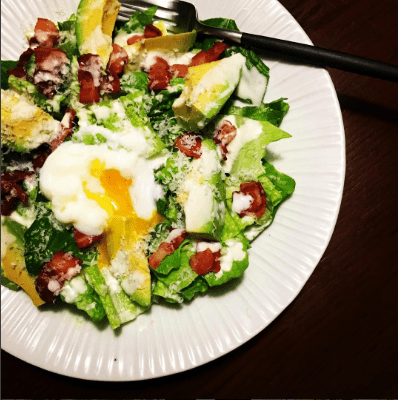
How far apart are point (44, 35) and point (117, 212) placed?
1116mm

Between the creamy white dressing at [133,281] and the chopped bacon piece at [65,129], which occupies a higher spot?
the chopped bacon piece at [65,129]

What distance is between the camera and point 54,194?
5.86 ft

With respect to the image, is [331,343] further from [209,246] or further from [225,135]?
[225,135]

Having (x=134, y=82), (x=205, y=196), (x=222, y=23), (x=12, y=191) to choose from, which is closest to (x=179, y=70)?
(x=134, y=82)

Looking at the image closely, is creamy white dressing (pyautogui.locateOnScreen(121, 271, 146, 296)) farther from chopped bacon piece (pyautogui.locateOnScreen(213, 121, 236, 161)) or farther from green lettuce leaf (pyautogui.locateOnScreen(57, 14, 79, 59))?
green lettuce leaf (pyautogui.locateOnScreen(57, 14, 79, 59))

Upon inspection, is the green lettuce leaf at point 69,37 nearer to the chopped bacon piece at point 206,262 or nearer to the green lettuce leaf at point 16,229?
the green lettuce leaf at point 16,229

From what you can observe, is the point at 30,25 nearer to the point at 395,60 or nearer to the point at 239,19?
the point at 239,19

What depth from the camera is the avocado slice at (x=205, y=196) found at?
171 centimetres

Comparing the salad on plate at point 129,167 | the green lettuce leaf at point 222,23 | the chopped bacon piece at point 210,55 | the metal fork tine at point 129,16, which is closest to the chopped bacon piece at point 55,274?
the salad on plate at point 129,167

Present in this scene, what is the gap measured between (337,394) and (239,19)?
2394 millimetres

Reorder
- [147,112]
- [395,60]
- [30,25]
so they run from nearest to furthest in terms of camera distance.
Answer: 1. [147,112]
2. [30,25]
3. [395,60]

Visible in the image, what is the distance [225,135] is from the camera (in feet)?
6.18

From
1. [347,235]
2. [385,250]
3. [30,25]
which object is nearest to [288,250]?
[347,235]

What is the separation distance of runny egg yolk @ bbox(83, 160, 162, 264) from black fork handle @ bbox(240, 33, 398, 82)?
44.0 inches
